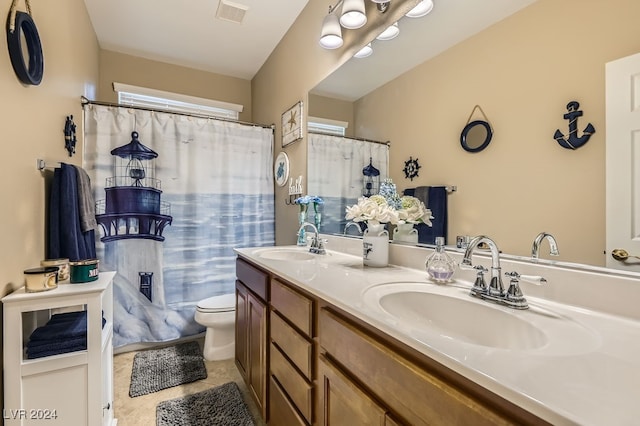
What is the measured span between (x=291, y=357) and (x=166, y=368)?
4.70 ft

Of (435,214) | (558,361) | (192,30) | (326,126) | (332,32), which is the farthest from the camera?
(192,30)

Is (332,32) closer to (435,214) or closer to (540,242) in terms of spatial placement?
(435,214)

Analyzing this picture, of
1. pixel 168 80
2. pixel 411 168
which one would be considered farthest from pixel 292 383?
pixel 168 80

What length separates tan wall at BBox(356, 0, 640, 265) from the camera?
0.79 metres

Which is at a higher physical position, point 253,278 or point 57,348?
point 253,278

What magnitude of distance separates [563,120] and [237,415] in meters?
1.94

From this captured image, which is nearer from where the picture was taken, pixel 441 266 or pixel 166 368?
pixel 441 266

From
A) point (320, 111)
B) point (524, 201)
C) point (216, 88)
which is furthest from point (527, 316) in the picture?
point (216, 88)

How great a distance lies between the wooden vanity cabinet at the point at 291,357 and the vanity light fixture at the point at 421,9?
1315 mm

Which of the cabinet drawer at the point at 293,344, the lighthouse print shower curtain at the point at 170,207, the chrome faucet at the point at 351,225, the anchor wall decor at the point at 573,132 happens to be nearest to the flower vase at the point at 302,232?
the chrome faucet at the point at 351,225

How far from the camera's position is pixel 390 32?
147 centimetres

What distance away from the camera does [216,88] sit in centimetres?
327

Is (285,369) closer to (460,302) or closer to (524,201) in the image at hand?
(460,302)

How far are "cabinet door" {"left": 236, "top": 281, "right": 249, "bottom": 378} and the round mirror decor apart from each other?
135cm
